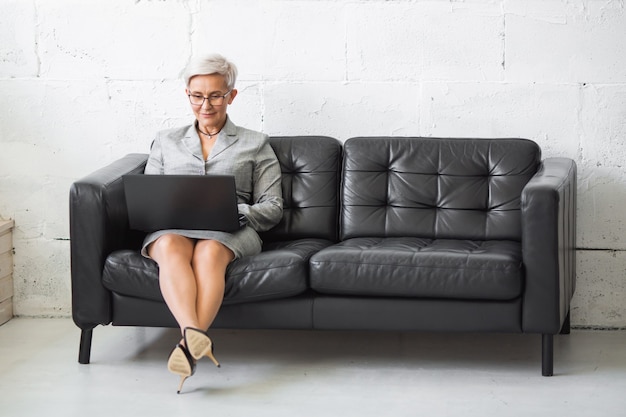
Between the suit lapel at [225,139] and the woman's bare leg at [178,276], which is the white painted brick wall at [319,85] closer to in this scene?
the suit lapel at [225,139]

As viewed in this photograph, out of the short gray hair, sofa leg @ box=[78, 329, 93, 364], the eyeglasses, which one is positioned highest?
the short gray hair

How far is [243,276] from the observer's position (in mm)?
3625

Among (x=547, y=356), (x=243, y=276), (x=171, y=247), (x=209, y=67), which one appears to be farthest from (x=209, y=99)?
(x=547, y=356)

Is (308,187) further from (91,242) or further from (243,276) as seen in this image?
(91,242)

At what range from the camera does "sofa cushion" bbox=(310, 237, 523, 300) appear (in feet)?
11.6

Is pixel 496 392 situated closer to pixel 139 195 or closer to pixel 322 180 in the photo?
pixel 322 180

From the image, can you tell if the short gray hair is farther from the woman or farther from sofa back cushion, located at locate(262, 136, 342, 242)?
sofa back cushion, located at locate(262, 136, 342, 242)

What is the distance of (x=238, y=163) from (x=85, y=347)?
0.95 meters

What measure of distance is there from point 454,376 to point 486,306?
11.5 inches

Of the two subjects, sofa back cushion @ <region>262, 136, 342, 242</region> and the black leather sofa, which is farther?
sofa back cushion @ <region>262, 136, 342, 242</region>

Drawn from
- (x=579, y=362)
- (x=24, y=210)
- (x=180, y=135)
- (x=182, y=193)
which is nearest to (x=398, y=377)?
(x=579, y=362)

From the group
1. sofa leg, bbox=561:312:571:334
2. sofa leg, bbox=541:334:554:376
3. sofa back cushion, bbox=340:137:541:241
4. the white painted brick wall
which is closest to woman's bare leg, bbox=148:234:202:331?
sofa back cushion, bbox=340:137:541:241

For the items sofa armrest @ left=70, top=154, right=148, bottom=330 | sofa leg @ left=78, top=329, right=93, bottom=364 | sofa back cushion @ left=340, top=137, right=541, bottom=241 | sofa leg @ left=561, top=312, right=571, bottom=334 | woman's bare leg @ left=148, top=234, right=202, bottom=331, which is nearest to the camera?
woman's bare leg @ left=148, top=234, right=202, bottom=331

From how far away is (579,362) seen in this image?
3.80 meters
